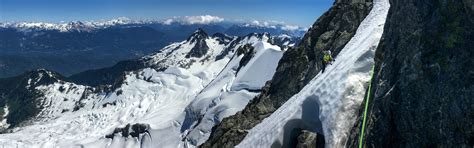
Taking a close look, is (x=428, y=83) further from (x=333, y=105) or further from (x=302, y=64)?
(x=302, y=64)

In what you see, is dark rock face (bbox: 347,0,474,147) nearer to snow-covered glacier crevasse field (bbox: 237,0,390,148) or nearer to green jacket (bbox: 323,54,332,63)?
snow-covered glacier crevasse field (bbox: 237,0,390,148)

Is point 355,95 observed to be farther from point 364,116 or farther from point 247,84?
point 247,84

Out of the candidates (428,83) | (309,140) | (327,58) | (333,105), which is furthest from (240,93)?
(428,83)

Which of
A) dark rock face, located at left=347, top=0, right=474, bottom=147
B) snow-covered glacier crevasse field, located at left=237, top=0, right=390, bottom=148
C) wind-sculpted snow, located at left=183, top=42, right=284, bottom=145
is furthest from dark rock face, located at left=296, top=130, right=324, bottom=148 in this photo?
wind-sculpted snow, located at left=183, top=42, right=284, bottom=145

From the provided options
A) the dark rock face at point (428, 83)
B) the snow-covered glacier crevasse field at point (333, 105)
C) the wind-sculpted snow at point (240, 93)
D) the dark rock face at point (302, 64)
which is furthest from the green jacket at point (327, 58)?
the wind-sculpted snow at point (240, 93)

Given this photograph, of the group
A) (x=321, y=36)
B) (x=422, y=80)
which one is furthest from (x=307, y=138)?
(x=321, y=36)

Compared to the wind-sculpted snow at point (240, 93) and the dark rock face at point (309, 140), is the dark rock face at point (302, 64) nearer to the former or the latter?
the dark rock face at point (309, 140)
